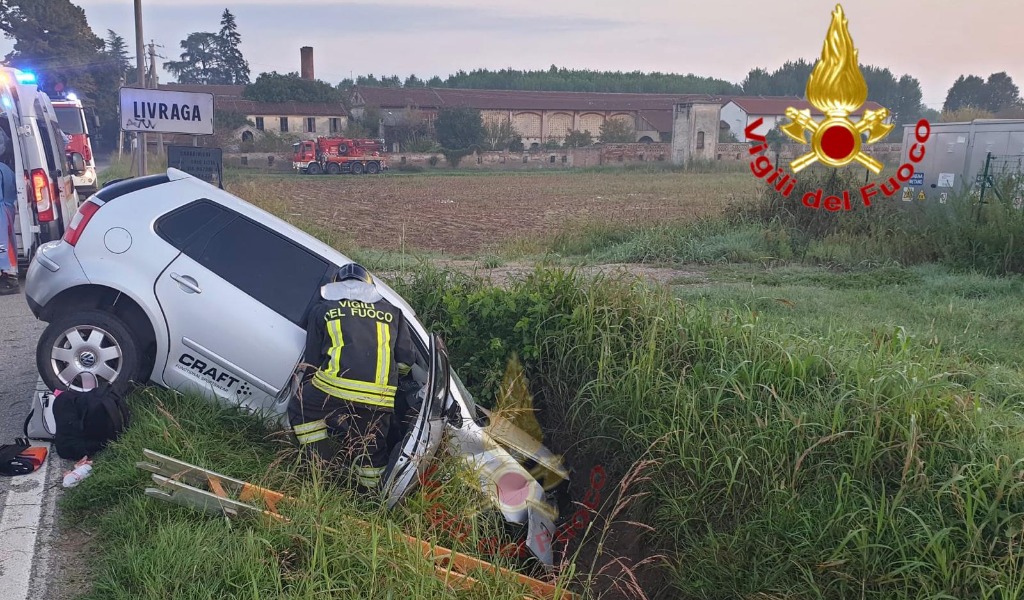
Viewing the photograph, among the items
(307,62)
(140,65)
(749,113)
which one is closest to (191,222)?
(140,65)

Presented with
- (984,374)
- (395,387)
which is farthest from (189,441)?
(984,374)

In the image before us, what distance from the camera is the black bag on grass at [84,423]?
4.63 m

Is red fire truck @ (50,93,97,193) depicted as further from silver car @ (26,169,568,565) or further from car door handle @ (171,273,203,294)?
car door handle @ (171,273,203,294)

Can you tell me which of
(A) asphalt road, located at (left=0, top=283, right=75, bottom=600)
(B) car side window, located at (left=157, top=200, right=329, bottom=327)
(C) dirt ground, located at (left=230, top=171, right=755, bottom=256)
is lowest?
(C) dirt ground, located at (left=230, top=171, right=755, bottom=256)

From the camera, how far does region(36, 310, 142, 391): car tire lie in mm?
→ 5062

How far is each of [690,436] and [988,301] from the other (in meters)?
6.50

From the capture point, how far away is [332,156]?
50.3m

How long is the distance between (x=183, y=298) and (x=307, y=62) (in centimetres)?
7789

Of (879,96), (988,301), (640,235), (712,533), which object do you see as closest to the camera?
(712,533)

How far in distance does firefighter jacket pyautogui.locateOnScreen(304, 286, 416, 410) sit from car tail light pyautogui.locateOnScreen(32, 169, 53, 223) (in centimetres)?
735

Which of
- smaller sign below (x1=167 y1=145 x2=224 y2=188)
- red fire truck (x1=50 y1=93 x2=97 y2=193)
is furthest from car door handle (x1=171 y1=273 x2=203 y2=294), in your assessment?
red fire truck (x1=50 y1=93 x2=97 y2=193)

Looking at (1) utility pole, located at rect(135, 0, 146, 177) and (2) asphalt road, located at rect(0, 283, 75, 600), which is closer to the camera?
(2) asphalt road, located at rect(0, 283, 75, 600)

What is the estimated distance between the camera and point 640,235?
1481cm

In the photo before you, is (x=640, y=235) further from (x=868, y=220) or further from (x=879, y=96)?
(x=879, y=96)
